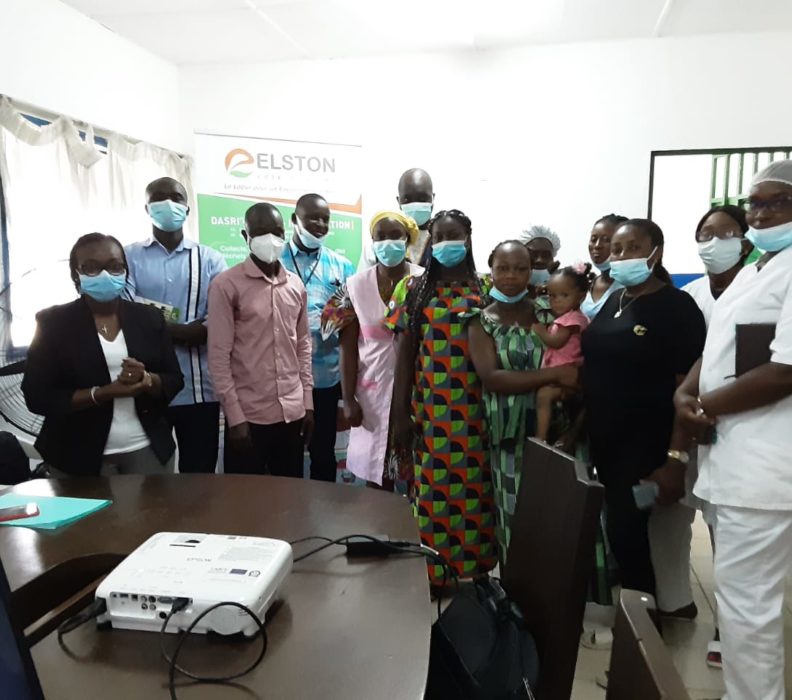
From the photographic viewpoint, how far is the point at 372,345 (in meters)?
2.50

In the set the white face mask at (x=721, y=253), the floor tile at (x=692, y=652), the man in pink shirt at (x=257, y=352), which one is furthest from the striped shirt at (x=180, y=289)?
the white face mask at (x=721, y=253)

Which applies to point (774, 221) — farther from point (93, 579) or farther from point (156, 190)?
point (156, 190)

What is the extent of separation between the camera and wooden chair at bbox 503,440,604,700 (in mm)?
999

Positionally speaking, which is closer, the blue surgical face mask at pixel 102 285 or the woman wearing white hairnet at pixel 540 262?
the blue surgical face mask at pixel 102 285

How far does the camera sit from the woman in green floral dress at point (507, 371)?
204 cm

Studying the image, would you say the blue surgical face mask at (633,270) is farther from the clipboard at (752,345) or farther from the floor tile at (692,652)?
the floor tile at (692,652)

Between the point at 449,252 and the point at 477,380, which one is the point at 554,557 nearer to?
the point at 477,380

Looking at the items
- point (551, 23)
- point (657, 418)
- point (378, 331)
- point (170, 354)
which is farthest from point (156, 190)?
point (551, 23)

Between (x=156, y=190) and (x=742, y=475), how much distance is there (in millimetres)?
2293

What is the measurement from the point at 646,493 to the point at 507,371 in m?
0.59

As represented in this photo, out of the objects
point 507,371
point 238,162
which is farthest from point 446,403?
point 238,162

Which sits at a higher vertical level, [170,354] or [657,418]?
[170,354]

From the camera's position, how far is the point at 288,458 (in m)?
2.50

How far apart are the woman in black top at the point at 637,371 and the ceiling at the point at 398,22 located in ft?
7.40
